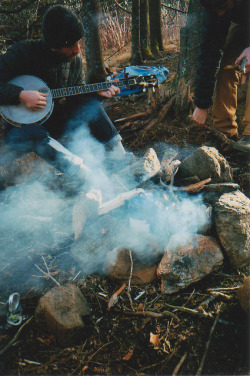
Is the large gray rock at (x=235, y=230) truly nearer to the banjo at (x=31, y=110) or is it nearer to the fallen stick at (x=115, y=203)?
the fallen stick at (x=115, y=203)

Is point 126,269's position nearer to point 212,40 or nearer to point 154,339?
point 154,339

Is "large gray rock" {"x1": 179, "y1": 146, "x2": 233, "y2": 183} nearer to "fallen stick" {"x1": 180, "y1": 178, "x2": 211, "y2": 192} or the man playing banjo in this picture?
"fallen stick" {"x1": 180, "y1": 178, "x2": 211, "y2": 192}

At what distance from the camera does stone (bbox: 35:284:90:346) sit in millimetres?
1977

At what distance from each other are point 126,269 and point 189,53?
163 inches

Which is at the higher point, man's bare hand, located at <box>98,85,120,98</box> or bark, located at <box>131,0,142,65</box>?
bark, located at <box>131,0,142,65</box>

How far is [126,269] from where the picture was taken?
2.48 metres

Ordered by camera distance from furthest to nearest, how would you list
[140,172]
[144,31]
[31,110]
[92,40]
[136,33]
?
[144,31]
[136,33]
[92,40]
[31,110]
[140,172]

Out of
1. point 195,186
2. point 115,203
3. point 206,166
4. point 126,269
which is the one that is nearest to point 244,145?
point 206,166

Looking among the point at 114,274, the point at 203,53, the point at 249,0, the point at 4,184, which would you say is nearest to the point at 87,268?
the point at 114,274

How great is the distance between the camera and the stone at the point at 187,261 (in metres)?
2.32

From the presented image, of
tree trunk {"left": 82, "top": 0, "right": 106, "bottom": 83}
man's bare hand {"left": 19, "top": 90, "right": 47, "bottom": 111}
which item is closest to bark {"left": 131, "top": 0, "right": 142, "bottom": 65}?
tree trunk {"left": 82, "top": 0, "right": 106, "bottom": 83}

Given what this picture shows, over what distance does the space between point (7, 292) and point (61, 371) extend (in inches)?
36.4

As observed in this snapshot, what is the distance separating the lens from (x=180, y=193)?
2906 mm

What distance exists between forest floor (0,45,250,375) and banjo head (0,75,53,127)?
2011 millimetres
